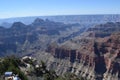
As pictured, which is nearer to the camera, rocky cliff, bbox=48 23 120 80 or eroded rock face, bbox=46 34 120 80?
eroded rock face, bbox=46 34 120 80

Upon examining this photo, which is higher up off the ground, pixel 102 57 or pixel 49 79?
pixel 49 79

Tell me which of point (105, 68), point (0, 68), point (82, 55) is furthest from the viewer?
point (82, 55)

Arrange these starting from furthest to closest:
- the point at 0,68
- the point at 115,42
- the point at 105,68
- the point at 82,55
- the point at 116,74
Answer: the point at 82,55
the point at 115,42
the point at 105,68
the point at 116,74
the point at 0,68

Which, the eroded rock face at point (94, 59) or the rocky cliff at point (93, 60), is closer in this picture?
the eroded rock face at point (94, 59)

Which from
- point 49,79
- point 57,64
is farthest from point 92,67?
point 49,79

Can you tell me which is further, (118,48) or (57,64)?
(57,64)

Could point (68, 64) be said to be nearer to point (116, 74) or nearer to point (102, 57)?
point (102, 57)

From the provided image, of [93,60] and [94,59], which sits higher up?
[94,59]

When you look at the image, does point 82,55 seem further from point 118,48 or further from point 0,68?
point 0,68

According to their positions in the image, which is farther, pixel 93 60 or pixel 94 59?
pixel 93 60

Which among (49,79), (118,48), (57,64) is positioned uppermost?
(49,79)
